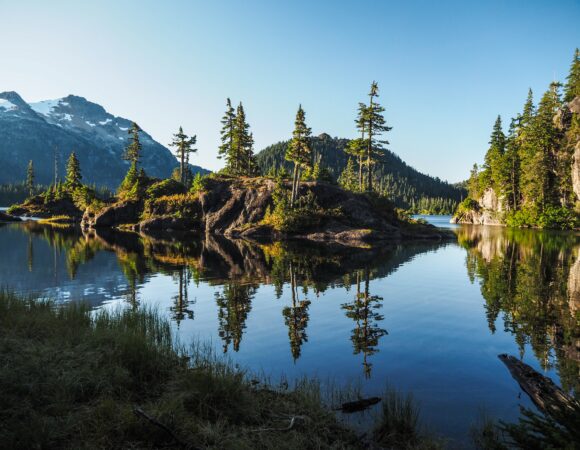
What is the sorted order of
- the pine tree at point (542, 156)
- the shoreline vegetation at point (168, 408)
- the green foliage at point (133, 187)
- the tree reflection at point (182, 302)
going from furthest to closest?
the pine tree at point (542, 156), the green foliage at point (133, 187), the tree reflection at point (182, 302), the shoreline vegetation at point (168, 408)

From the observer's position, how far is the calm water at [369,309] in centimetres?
868

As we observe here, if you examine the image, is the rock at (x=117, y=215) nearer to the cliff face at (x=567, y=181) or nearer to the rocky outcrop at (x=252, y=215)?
the rocky outcrop at (x=252, y=215)

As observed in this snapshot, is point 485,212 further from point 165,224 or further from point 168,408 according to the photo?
point 168,408

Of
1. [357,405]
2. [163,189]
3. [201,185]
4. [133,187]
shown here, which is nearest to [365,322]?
[357,405]

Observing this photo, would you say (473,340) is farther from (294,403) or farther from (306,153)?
(306,153)

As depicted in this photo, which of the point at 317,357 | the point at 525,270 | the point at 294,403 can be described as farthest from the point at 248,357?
the point at 525,270

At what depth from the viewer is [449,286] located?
20.4m

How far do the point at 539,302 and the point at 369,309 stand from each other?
7.33m

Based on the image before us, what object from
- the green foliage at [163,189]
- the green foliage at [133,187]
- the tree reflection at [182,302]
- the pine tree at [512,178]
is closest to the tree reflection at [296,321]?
the tree reflection at [182,302]

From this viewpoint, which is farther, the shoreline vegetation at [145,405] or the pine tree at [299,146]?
the pine tree at [299,146]

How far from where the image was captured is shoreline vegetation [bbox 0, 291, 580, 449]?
4688mm

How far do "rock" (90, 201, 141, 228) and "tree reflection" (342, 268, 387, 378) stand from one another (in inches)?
2277

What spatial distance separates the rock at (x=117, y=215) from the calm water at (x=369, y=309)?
Answer: 36572 millimetres

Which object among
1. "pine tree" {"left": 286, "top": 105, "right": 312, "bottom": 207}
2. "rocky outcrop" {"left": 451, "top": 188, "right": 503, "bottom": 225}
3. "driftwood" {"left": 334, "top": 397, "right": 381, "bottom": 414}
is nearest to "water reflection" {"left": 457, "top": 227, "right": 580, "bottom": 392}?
"driftwood" {"left": 334, "top": 397, "right": 381, "bottom": 414}
